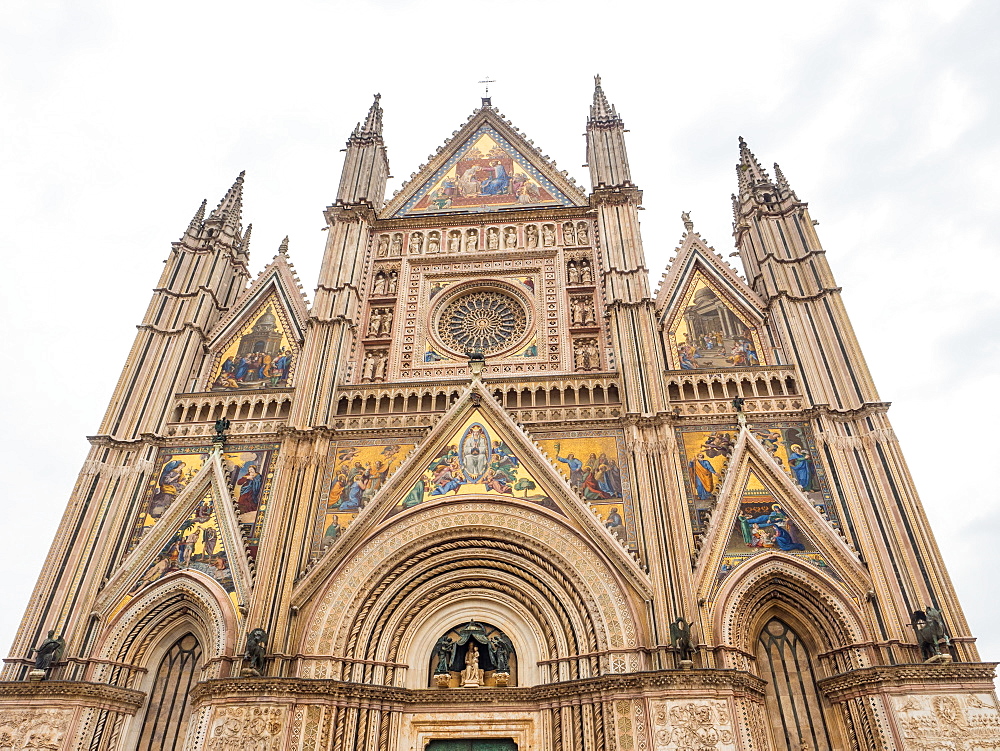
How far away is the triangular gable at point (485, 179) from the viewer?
22.4 metres

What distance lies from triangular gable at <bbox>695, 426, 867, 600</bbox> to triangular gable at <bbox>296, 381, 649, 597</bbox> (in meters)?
1.77

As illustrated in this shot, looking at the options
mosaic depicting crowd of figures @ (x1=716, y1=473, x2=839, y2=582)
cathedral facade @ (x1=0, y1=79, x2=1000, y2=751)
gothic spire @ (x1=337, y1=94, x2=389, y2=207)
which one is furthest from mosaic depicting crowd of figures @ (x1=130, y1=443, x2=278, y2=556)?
mosaic depicting crowd of figures @ (x1=716, y1=473, x2=839, y2=582)

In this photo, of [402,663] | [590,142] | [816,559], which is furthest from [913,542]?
[590,142]

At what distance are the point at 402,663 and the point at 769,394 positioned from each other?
35.4ft

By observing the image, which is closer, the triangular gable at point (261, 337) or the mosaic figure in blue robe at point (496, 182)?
the triangular gable at point (261, 337)

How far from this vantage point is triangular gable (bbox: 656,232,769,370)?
17969mm

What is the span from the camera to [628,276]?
19.1 metres

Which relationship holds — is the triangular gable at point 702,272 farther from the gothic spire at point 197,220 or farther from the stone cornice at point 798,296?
the gothic spire at point 197,220

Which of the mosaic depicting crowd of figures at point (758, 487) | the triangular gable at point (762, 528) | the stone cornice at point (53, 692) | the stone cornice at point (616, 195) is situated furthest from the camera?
the stone cornice at point (616, 195)

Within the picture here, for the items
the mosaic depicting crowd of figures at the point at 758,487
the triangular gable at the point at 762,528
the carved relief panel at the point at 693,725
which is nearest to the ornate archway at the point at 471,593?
the carved relief panel at the point at 693,725

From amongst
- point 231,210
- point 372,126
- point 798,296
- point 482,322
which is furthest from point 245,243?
point 798,296

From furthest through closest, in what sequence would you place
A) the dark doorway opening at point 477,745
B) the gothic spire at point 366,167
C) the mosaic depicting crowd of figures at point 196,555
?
the gothic spire at point 366,167
the mosaic depicting crowd of figures at point 196,555
the dark doorway opening at point 477,745

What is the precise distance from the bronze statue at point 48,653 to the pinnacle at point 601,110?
2133 centimetres

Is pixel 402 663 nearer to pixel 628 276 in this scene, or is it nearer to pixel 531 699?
pixel 531 699
